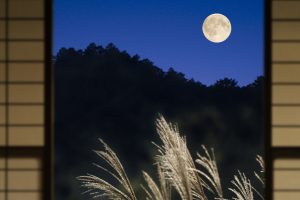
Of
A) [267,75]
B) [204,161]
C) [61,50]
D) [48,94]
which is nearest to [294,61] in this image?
[267,75]

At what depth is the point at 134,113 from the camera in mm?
18938

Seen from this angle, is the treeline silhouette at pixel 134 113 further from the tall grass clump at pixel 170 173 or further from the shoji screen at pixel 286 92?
the shoji screen at pixel 286 92

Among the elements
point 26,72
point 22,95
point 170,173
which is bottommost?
point 170,173

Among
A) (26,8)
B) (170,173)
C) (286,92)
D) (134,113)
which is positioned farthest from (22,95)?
(134,113)

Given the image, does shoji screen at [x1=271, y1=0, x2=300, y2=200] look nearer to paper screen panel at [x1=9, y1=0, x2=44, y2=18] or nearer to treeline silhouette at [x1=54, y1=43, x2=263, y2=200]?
paper screen panel at [x1=9, y1=0, x2=44, y2=18]

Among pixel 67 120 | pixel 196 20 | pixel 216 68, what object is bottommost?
pixel 67 120

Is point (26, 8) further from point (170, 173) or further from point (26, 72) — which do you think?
point (170, 173)

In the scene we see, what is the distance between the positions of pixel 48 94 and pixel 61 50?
18307 millimetres

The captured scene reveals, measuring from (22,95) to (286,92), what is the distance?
1.26 metres

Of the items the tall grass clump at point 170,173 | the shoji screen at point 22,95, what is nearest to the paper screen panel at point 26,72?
the shoji screen at point 22,95

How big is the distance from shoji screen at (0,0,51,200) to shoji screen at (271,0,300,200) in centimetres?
108

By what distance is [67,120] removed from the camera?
19375mm

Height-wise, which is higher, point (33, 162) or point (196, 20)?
point (196, 20)

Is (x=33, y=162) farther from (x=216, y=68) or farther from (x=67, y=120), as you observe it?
(x=216, y=68)
